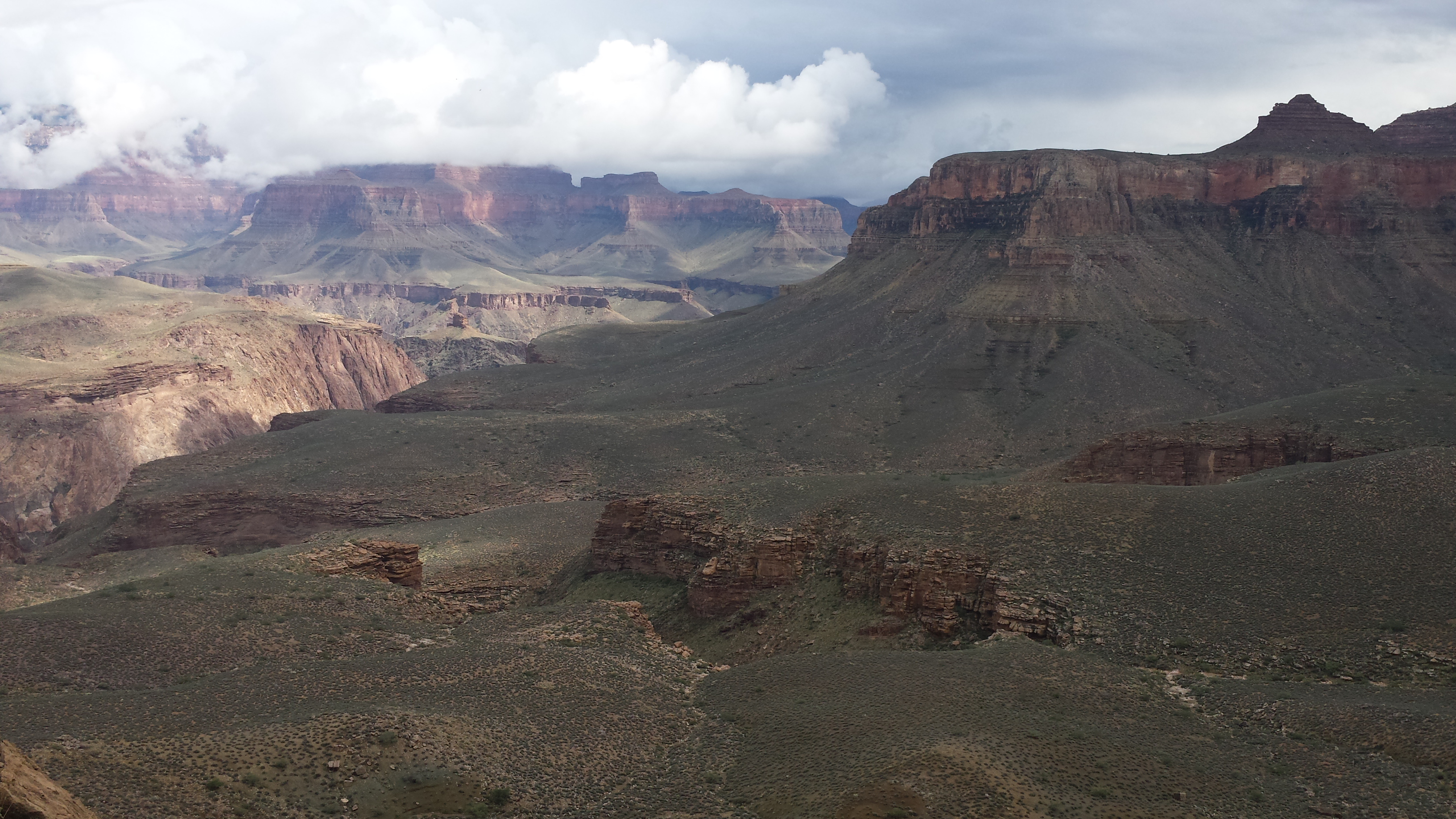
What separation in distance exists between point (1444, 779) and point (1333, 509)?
706 inches

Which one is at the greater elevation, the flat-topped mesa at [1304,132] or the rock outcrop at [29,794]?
the flat-topped mesa at [1304,132]

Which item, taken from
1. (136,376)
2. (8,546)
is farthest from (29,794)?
(136,376)

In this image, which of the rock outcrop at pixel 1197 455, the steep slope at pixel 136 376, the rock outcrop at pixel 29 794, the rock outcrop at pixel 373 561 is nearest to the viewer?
the rock outcrop at pixel 29 794

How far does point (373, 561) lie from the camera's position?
51969mm

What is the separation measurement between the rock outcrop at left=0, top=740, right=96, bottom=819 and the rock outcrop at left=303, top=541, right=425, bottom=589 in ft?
90.5

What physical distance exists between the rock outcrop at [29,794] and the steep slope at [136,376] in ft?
271

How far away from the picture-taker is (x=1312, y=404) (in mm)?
68250

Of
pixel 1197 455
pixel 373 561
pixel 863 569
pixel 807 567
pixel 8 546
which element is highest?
pixel 1197 455

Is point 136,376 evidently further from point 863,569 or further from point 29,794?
point 29,794

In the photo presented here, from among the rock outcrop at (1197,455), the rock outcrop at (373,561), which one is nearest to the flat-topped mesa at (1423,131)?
the rock outcrop at (1197,455)

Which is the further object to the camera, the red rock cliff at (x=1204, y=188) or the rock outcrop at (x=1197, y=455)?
the red rock cliff at (x=1204, y=188)

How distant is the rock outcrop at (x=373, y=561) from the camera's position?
50.8 m

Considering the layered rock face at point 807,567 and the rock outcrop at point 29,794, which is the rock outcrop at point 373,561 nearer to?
the layered rock face at point 807,567

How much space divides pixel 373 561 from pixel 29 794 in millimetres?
31117
